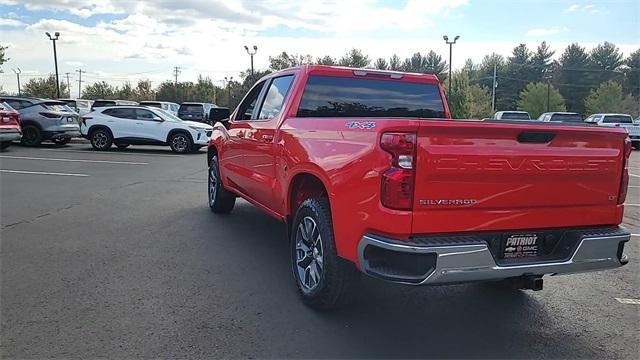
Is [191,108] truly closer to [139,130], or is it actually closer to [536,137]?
[139,130]

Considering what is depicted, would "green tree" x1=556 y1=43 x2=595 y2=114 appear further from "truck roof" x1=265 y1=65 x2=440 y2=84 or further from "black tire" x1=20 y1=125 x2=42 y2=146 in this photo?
"truck roof" x1=265 y1=65 x2=440 y2=84

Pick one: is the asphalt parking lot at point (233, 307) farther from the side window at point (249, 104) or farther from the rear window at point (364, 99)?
the rear window at point (364, 99)

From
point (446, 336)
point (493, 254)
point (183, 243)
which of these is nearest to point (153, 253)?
point (183, 243)

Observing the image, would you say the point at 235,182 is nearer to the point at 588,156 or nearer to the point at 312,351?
the point at 312,351

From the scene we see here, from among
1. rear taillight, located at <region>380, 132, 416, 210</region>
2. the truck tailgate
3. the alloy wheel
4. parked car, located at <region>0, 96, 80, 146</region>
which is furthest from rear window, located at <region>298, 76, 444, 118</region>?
parked car, located at <region>0, 96, 80, 146</region>

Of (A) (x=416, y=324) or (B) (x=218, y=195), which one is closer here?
(A) (x=416, y=324)

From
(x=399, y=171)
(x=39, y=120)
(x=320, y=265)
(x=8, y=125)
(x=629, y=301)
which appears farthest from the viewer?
(x=39, y=120)

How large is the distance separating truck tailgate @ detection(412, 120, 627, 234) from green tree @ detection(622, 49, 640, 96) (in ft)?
301

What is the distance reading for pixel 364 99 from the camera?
208 inches

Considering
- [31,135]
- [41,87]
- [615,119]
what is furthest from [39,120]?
[41,87]

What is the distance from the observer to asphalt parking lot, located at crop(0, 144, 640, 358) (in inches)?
136

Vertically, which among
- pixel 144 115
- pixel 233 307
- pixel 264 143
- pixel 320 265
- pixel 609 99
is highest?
pixel 609 99

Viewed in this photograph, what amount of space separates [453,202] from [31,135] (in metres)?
18.6

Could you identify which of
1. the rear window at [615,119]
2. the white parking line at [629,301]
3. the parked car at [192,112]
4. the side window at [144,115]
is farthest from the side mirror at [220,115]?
the rear window at [615,119]
